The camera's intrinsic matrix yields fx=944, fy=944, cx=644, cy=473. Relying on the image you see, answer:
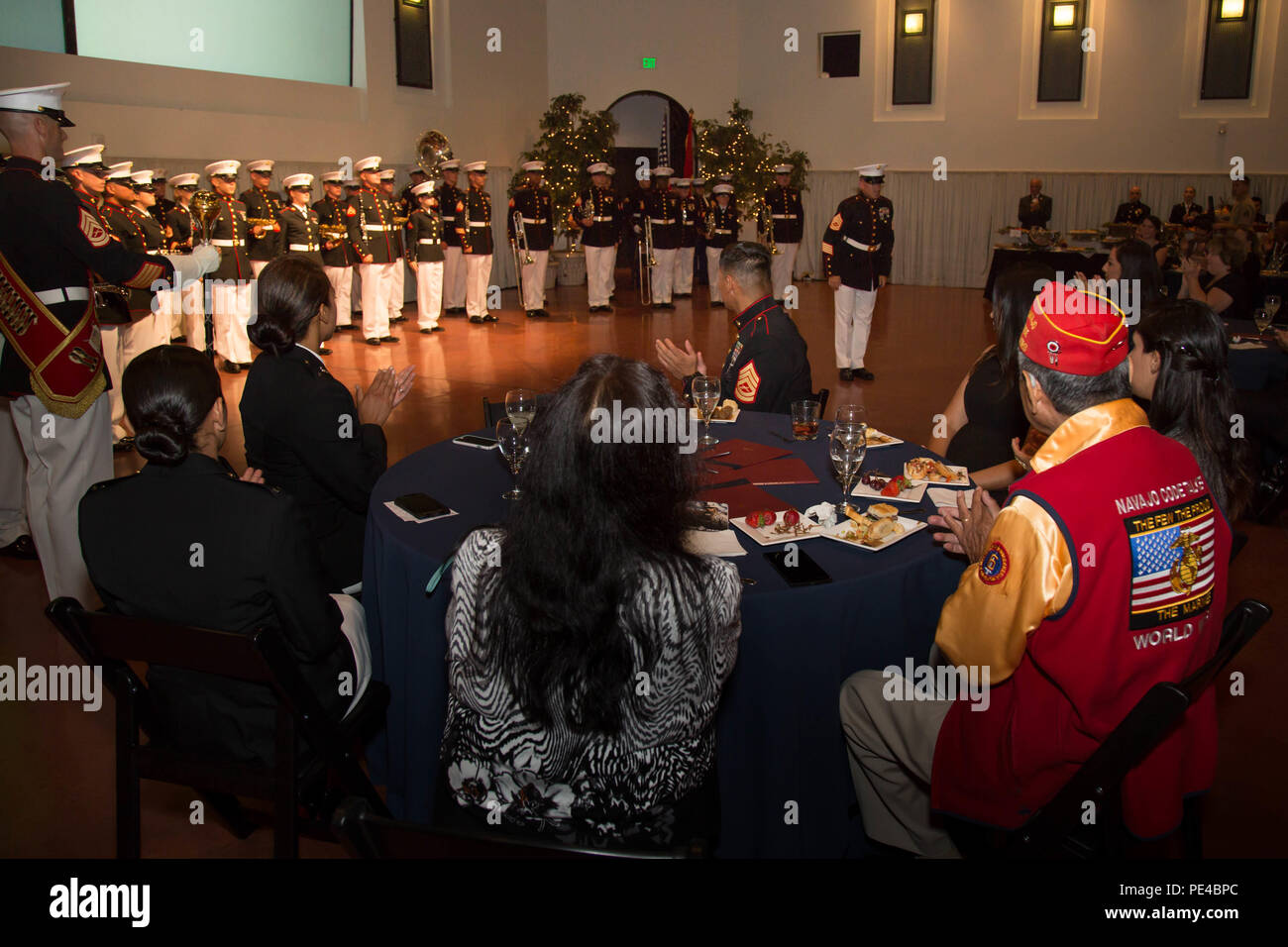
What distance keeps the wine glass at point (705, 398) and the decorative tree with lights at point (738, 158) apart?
1321cm

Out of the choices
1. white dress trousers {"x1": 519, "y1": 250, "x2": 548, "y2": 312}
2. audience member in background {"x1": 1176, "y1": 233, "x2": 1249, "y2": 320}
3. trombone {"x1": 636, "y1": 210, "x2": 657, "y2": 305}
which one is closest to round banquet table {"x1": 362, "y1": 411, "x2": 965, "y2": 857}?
audience member in background {"x1": 1176, "y1": 233, "x2": 1249, "y2": 320}

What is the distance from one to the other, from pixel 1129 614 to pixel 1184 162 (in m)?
16.1

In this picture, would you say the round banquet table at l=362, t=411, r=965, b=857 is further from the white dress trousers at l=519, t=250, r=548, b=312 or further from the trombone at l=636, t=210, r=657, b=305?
the trombone at l=636, t=210, r=657, b=305

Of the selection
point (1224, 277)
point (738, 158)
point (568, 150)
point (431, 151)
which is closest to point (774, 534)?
point (1224, 277)

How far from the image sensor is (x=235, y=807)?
2.67 meters

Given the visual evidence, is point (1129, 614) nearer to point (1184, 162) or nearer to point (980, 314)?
point (980, 314)

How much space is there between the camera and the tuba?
13258mm

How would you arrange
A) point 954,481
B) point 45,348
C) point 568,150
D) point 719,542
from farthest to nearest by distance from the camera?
point 568,150 < point 45,348 < point 954,481 < point 719,542

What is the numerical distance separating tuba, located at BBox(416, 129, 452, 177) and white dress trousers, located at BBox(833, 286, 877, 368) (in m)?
7.09

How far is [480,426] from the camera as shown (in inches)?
274

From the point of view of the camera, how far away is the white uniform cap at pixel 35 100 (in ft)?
11.5

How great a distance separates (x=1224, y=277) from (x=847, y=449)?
495cm

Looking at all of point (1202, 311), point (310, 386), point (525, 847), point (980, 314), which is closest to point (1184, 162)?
point (980, 314)

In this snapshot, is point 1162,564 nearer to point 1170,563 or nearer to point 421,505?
point 1170,563
